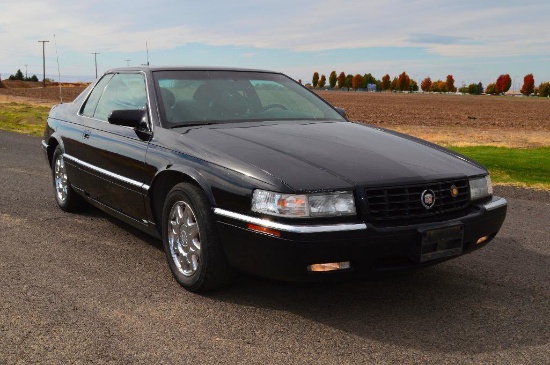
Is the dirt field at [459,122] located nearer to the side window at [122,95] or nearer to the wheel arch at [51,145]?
the wheel arch at [51,145]

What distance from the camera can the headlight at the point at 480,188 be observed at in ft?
13.4

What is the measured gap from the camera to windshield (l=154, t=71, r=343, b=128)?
4.75 meters

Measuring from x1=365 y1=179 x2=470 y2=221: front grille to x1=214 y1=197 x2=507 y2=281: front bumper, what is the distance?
0.08 meters

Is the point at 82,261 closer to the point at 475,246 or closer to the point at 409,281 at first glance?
the point at 409,281

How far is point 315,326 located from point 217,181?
105cm

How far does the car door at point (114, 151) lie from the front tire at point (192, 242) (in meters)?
0.43

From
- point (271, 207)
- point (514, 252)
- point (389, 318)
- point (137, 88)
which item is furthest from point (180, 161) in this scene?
point (514, 252)

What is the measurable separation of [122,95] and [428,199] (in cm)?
299

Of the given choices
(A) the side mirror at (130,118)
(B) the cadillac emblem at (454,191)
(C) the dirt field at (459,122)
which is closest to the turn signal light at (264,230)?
(B) the cadillac emblem at (454,191)

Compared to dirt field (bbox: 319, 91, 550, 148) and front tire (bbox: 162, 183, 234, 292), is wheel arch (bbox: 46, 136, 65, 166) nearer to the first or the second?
front tire (bbox: 162, 183, 234, 292)

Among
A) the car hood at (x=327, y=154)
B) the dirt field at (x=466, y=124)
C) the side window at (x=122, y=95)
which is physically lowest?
the dirt field at (x=466, y=124)

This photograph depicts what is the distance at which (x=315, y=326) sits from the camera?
11.8 feet

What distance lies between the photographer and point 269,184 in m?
3.54

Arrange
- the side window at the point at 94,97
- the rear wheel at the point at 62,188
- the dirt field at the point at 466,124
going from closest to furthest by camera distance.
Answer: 1. the side window at the point at 94,97
2. the rear wheel at the point at 62,188
3. the dirt field at the point at 466,124
